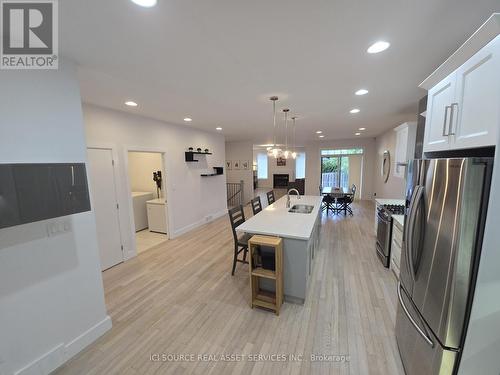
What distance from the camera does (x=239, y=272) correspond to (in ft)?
10.3

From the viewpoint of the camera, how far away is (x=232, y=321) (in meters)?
2.20

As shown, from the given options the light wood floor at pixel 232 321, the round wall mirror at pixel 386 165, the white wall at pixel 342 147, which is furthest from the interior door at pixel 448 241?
the white wall at pixel 342 147

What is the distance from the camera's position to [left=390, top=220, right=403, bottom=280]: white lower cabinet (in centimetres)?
278

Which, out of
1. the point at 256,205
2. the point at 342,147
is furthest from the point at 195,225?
the point at 342,147

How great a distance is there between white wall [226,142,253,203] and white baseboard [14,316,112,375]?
259 inches

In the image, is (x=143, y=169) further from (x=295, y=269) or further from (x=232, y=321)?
(x=295, y=269)

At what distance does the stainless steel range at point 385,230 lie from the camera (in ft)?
10.3

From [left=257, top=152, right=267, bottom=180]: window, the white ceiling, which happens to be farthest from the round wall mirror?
[left=257, top=152, right=267, bottom=180]: window

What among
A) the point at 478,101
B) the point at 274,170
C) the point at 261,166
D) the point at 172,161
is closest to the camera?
the point at 478,101

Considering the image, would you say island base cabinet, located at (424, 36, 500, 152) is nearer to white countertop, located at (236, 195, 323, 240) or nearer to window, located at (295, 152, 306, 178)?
white countertop, located at (236, 195, 323, 240)

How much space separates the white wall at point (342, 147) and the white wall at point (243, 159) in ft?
9.02

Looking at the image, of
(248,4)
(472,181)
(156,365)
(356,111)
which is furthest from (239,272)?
(356,111)

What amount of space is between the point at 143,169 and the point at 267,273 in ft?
15.8
